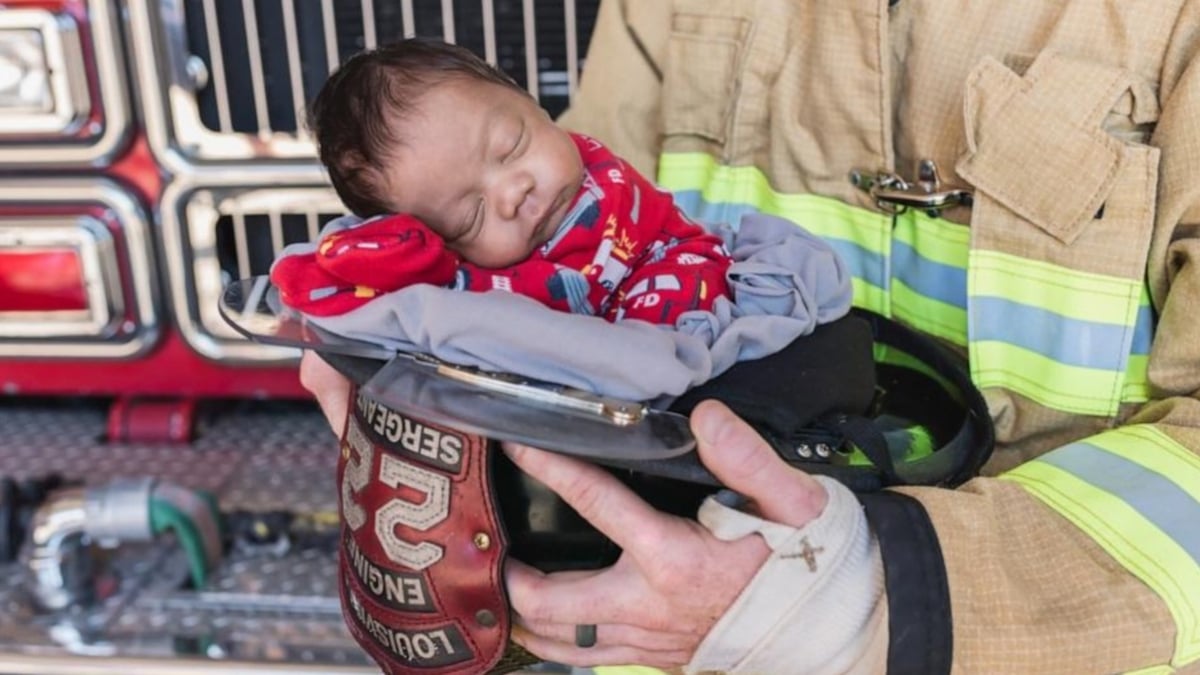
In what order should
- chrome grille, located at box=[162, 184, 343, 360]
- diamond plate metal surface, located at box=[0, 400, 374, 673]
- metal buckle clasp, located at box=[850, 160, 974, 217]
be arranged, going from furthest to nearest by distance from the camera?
chrome grille, located at box=[162, 184, 343, 360] → diamond plate metal surface, located at box=[0, 400, 374, 673] → metal buckle clasp, located at box=[850, 160, 974, 217]

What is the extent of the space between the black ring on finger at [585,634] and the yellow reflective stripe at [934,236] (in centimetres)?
49

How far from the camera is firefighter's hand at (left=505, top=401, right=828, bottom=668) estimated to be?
76cm

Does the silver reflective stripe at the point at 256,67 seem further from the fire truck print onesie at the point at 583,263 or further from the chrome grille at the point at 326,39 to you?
the fire truck print onesie at the point at 583,263

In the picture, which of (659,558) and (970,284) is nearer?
(659,558)

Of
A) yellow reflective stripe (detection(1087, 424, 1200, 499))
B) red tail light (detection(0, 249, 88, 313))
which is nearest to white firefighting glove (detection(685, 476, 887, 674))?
yellow reflective stripe (detection(1087, 424, 1200, 499))

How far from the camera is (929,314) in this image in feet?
3.67

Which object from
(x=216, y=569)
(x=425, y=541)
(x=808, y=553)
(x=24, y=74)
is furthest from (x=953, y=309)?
(x=24, y=74)

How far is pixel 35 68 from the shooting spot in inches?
63.9

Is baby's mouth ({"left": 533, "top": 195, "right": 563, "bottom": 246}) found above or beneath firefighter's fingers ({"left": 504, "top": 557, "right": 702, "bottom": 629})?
above

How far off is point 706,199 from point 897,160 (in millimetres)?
195

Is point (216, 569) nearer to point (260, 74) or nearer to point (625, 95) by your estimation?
point (260, 74)

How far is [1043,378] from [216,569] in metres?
1.17

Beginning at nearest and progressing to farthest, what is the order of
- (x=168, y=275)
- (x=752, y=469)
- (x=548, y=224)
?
(x=752, y=469) < (x=548, y=224) < (x=168, y=275)

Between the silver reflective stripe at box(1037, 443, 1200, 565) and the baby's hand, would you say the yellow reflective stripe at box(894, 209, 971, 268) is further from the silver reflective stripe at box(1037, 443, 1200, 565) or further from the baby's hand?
the baby's hand
